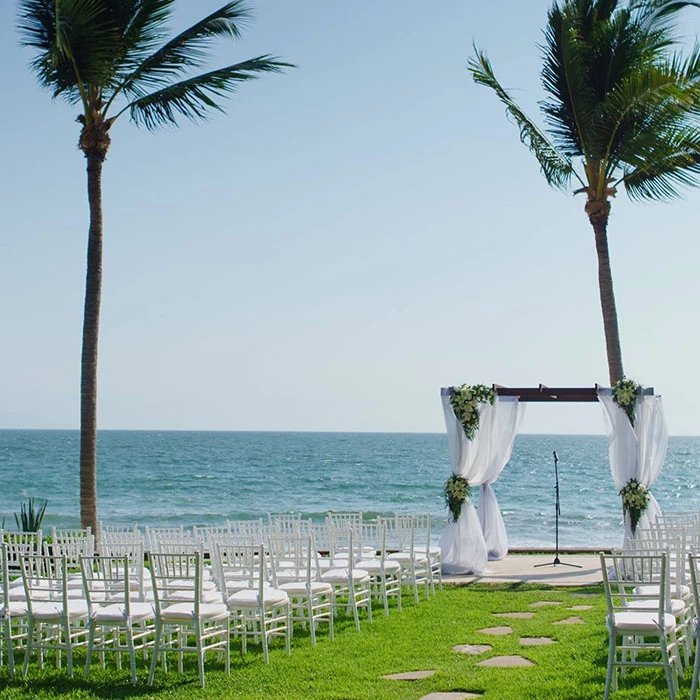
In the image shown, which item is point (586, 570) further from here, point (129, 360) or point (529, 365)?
point (529, 365)

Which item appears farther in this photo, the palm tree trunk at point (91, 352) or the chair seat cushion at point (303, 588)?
the palm tree trunk at point (91, 352)

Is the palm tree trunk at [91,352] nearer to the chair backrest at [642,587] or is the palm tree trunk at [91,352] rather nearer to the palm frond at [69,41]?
the palm frond at [69,41]

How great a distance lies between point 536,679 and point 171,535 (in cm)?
393

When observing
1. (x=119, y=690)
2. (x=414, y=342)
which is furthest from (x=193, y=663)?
(x=414, y=342)

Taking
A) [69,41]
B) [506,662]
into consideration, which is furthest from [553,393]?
[69,41]

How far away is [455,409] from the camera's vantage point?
1299cm

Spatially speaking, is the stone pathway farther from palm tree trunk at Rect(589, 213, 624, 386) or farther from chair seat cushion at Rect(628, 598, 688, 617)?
palm tree trunk at Rect(589, 213, 624, 386)

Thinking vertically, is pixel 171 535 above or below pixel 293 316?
below

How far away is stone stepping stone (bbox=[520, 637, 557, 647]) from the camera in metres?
7.97

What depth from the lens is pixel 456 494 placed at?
12.8 metres

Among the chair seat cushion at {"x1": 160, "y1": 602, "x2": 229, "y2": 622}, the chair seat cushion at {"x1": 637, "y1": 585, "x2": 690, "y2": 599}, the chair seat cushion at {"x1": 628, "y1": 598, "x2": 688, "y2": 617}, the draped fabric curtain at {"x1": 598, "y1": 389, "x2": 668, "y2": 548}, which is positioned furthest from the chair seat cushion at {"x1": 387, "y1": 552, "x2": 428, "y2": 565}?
the chair seat cushion at {"x1": 628, "y1": 598, "x2": 688, "y2": 617}

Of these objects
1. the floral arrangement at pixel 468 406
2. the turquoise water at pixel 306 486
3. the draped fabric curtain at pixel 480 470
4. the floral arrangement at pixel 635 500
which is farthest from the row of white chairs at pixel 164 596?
the turquoise water at pixel 306 486

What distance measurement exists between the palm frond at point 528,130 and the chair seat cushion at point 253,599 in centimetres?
904

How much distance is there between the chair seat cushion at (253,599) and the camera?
24.9 ft
